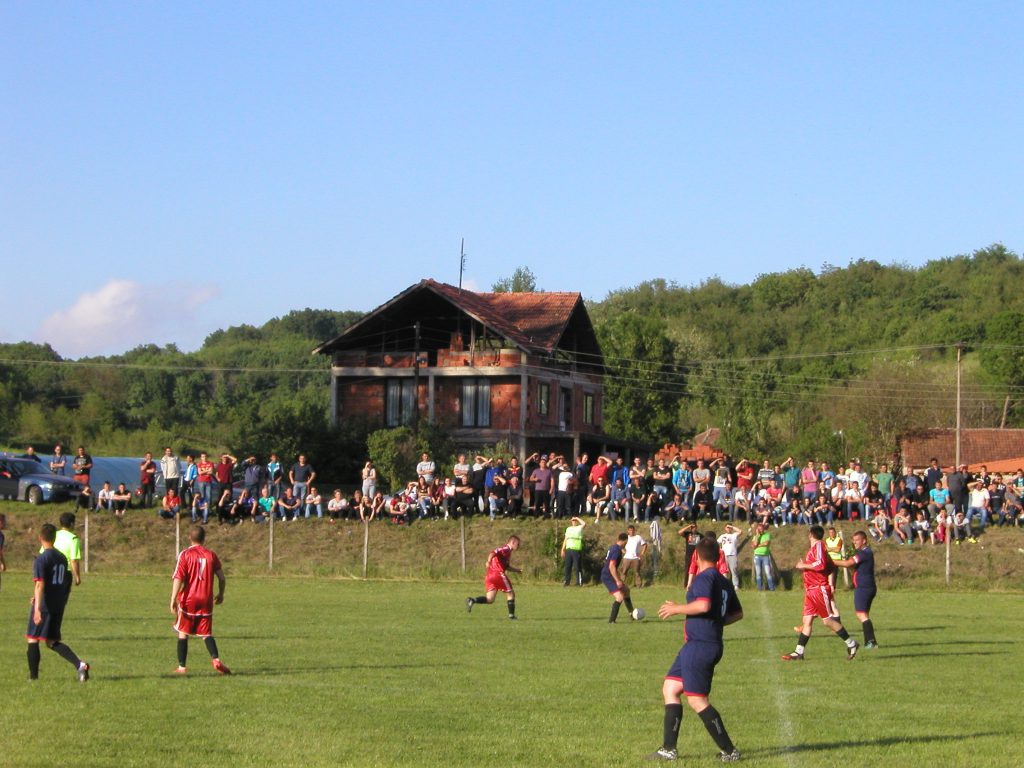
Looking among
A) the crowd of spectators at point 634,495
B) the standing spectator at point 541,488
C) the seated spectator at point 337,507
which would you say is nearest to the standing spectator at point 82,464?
the crowd of spectators at point 634,495

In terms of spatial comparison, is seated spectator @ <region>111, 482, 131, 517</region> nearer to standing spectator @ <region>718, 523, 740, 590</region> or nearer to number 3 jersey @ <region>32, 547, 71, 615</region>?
standing spectator @ <region>718, 523, 740, 590</region>

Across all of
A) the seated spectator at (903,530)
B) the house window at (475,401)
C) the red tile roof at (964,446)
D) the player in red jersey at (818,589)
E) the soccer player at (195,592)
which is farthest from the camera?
the red tile roof at (964,446)

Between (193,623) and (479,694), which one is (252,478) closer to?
(193,623)

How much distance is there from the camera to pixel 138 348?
459 ft

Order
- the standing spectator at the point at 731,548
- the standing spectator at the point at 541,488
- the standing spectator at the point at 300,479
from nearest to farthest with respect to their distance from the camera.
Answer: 1. the standing spectator at the point at 731,548
2. the standing spectator at the point at 541,488
3. the standing spectator at the point at 300,479

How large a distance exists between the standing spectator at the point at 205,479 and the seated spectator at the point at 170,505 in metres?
0.69

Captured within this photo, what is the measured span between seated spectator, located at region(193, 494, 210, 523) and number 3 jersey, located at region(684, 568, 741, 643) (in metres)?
31.6

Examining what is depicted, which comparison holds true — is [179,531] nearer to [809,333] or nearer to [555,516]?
[555,516]

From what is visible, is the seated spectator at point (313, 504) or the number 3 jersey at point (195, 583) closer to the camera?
the number 3 jersey at point (195, 583)

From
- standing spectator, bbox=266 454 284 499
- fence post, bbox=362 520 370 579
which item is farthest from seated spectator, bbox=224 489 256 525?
fence post, bbox=362 520 370 579

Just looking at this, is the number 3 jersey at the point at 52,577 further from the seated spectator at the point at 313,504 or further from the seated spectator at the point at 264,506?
the seated spectator at the point at 313,504

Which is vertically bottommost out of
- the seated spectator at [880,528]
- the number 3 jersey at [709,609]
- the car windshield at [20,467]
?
the seated spectator at [880,528]

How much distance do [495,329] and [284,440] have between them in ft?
38.6

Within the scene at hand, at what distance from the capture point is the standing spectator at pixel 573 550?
2938 centimetres
